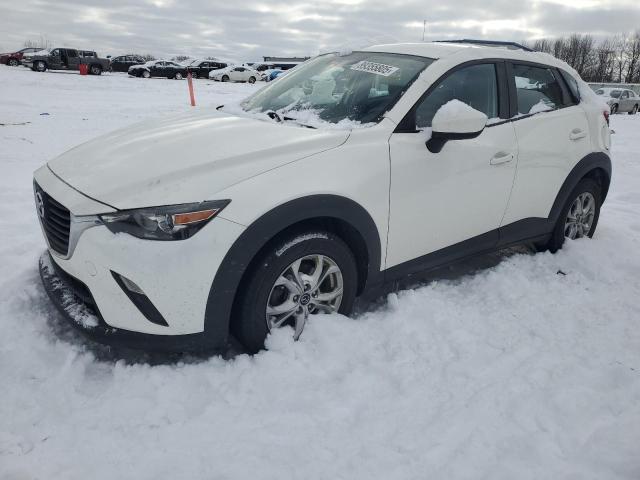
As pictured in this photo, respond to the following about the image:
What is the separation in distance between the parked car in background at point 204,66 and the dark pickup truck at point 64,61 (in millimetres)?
5886

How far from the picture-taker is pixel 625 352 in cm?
280

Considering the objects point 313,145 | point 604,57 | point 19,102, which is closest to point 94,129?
point 19,102

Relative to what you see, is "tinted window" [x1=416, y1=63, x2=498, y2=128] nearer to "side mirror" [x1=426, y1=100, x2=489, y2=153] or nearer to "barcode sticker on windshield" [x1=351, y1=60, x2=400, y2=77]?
"side mirror" [x1=426, y1=100, x2=489, y2=153]

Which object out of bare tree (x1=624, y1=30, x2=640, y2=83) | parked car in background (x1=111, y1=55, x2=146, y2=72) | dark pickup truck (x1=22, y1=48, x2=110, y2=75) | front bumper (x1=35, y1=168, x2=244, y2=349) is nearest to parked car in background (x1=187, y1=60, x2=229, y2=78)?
parked car in background (x1=111, y1=55, x2=146, y2=72)

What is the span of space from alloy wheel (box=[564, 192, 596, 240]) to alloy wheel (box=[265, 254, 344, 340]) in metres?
2.37

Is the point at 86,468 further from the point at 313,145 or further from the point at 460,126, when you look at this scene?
the point at 460,126

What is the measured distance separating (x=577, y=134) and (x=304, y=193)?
2.55m

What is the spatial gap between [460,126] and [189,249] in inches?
61.6

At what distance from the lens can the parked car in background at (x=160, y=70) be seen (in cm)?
3097

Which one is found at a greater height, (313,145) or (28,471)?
(313,145)

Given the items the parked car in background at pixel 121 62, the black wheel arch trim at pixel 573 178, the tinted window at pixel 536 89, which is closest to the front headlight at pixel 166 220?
the tinted window at pixel 536 89

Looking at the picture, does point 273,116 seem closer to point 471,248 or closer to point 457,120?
point 457,120

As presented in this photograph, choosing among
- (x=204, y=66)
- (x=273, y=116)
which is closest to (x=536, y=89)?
(x=273, y=116)

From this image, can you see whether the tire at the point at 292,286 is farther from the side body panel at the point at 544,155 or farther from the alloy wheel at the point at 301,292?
the side body panel at the point at 544,155
